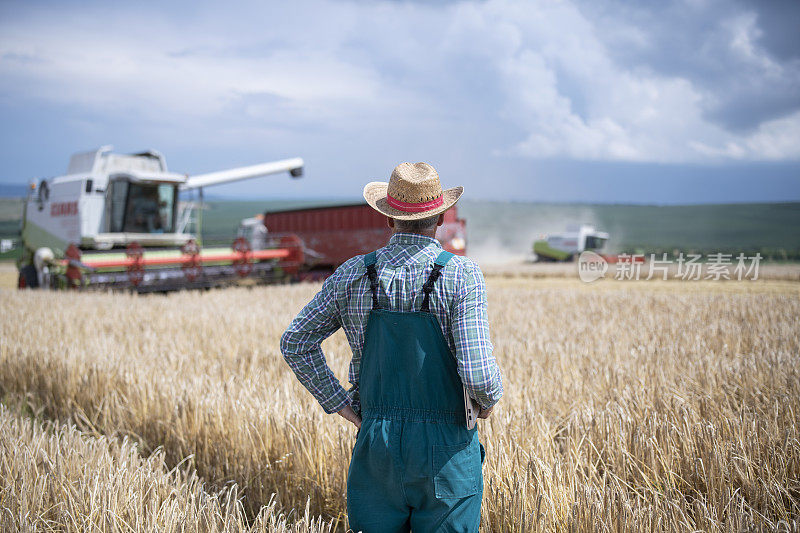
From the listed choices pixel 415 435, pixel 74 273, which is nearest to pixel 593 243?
pixel 74 273

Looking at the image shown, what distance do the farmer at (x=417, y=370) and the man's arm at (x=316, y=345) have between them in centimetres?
6

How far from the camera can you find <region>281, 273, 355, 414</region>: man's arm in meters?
2.03

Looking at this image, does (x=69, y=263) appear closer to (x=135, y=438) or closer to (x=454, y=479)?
(x=135, y=438)

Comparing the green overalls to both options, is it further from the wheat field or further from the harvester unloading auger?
the harvester unloading auger

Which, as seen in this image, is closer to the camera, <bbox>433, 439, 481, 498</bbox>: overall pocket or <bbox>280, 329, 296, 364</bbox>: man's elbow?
<bbox>433, 439, 481, 498</bbox>: overall pocket

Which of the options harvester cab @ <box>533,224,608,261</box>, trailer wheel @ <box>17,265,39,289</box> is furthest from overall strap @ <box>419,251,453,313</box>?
harvester cab @ <box>533,224,608,261</box>

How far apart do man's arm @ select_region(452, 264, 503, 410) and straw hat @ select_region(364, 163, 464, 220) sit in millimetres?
241

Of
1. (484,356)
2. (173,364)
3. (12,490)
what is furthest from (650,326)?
(12,490)

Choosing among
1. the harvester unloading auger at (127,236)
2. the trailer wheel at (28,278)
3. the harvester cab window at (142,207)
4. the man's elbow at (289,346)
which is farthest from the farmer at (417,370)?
the trailer wheel at (28,278)

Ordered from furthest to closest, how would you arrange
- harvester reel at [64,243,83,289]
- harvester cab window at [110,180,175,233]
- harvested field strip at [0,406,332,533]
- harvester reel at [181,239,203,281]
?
harvester cab window at [110,180,175,233] → harvester reel at [181,239,203,281] → harvester reel at [64,243,83,289] → harvested field strip at [0,406,332,533]

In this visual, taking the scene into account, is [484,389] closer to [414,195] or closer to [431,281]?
[431,281]

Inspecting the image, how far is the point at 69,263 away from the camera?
476 inches

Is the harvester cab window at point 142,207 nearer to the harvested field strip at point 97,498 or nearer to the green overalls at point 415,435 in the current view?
the harvested field strip at point 97,498

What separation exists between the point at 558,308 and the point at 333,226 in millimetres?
9035
